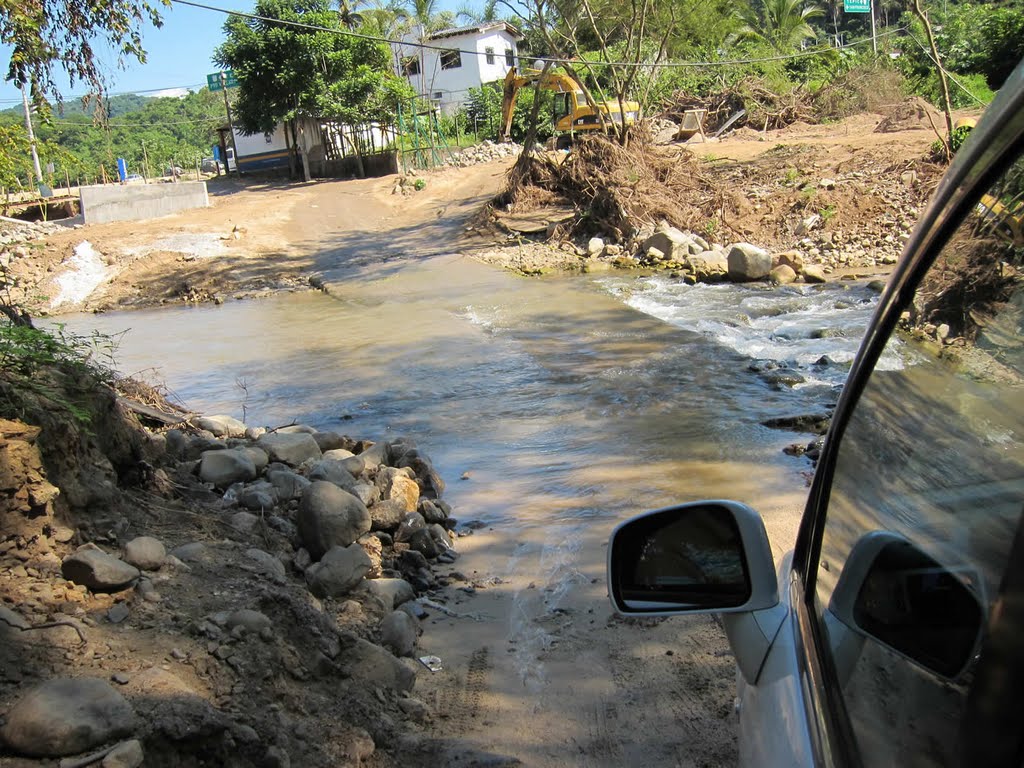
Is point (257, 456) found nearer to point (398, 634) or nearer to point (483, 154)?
point (398, 634)

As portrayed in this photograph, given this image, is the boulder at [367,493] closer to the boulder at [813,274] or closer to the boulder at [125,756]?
the boulder at [125,756]

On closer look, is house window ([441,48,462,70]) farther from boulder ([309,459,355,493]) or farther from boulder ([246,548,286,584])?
boulder ([246,548,286,584])

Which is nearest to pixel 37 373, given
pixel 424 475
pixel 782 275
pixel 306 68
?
pixel 424 475

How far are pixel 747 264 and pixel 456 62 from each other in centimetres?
3786

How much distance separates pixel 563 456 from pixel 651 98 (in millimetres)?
30538

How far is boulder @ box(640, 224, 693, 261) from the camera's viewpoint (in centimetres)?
1864

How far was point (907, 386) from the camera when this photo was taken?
4.96 ft

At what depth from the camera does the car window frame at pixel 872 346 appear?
1.14m

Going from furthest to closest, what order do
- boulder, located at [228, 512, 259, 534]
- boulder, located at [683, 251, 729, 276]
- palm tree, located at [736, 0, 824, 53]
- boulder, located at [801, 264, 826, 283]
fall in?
1. palm tree, located at [736, 0, 824, 53]
2. boulder, located at [683, 251, 729, 276]
3. boulder, located at [801, 264, 826, 283]
4. boulder, located at [228, 512, 259, 534]

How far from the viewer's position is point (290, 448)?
6.97 m

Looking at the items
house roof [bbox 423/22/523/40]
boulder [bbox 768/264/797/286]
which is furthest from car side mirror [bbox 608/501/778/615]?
house roof [bbox 423/22/523/40]

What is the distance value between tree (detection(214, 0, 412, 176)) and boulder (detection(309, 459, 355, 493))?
29.8 m

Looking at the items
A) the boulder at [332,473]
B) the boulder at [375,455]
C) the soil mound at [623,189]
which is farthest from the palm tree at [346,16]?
the boulder at [332,473]

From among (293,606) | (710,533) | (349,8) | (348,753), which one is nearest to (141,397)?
(293,606)
